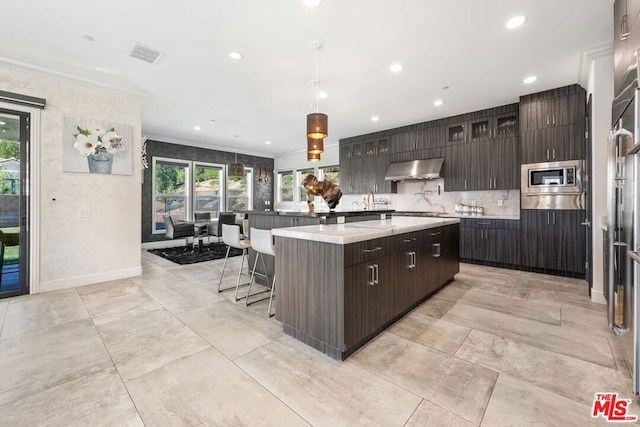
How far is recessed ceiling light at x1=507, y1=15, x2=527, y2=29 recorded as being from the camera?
2.60m

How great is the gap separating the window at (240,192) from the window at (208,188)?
288 millimetres

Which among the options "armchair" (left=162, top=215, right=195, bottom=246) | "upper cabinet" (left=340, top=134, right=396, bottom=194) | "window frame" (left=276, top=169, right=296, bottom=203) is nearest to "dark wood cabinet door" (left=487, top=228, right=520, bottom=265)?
"upper cabinet" (left=340, top=134, right=396, bottom=194)

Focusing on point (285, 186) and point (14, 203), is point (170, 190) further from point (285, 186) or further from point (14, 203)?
point (14, 203)

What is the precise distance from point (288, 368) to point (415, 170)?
494 centimetres

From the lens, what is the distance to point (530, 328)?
2518 millimetres

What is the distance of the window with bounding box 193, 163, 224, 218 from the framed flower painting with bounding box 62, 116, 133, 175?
149 inches

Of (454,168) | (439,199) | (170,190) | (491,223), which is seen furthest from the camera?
(170,190)

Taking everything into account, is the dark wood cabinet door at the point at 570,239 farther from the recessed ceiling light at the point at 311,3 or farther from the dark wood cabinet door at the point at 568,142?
the recessed ceiling light at the point at 311,3

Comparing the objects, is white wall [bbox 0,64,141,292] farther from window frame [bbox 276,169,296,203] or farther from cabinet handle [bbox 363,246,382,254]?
window frame [bbox 276,169,296,203]

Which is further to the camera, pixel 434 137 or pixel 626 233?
pixel 434 137

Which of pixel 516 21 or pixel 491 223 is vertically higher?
pixel 516 21

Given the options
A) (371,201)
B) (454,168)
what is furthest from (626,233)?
(371,201)

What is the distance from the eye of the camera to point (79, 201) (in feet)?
12.5

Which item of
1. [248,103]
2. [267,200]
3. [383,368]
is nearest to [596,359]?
[383,368]
